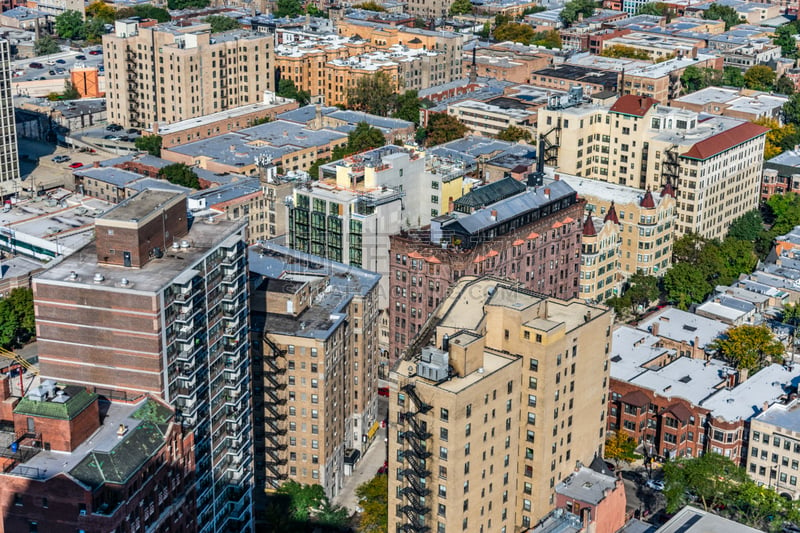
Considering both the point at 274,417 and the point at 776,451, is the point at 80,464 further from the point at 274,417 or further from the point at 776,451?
the point at 776,451

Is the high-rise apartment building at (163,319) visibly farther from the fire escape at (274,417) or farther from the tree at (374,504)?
the tree at (374,504)

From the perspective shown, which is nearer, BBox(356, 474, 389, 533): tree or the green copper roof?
the green copper roof

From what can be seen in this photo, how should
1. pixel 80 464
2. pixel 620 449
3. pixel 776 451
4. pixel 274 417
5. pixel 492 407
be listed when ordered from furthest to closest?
1. pixel 620 449
2. pixel 776 451
3. pixel 274 417
4. pixel 492 407
5. pixel 80 464

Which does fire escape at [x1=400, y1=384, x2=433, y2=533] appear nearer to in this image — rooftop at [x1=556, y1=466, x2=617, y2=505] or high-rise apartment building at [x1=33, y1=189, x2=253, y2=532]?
rooftop at [x1=556, y1=466, x2=617, y2=505]

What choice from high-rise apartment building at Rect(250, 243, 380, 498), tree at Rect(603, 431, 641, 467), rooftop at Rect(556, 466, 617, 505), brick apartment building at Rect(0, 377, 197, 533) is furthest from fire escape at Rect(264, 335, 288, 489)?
tree at Rect(603, 431, 641, 467)

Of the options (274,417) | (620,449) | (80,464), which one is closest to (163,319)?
(80,464)

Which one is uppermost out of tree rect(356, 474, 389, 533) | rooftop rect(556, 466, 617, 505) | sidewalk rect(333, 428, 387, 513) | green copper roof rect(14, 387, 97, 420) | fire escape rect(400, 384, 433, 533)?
green copper roof rect(14, 387, 97, 420)
